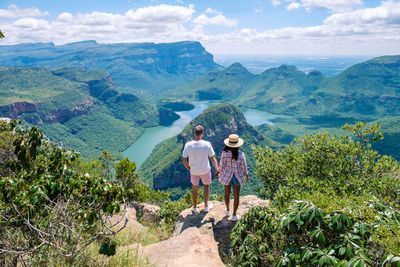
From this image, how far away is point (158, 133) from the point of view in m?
146

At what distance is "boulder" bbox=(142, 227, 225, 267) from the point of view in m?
4.64

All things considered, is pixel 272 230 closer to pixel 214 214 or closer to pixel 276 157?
pixel 214 214

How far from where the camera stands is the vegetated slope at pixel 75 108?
11012cm

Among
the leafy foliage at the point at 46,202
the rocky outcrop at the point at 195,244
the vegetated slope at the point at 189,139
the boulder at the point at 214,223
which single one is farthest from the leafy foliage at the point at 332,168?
the vegetated slope at the point at 189,139

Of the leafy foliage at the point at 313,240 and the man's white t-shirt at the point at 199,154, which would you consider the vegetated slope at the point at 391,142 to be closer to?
the man's white t-shirt at the point at 199,154

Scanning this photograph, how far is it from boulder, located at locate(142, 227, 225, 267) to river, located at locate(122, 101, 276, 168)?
312 ft

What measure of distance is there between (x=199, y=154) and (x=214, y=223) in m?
2.15

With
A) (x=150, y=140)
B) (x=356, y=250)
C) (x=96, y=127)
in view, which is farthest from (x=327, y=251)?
(x=96, y=127)

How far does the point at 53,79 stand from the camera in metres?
159

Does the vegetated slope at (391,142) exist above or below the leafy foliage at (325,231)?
below

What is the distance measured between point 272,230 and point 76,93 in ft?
527

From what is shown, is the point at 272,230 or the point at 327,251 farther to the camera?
the point at 272,230

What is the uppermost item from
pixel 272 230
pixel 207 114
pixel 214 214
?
pixel 272 230

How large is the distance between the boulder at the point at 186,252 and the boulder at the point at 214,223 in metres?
0.26
